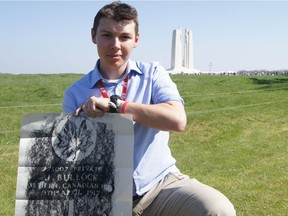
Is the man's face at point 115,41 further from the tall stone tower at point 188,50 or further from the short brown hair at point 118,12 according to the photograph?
the tall stone tower at point 188,50

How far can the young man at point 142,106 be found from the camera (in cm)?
240

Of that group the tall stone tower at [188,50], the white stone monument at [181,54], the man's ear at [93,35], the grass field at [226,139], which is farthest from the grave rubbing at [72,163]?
the tall stone tower at [188,50]

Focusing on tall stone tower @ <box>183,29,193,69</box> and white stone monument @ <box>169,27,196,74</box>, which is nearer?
white stone monument @ <box>169,27,196,74</box>

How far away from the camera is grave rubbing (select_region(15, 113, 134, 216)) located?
2.40m

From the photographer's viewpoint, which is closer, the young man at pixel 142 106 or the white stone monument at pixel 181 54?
the young man at pixel 142 106

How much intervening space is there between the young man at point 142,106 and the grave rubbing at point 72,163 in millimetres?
104

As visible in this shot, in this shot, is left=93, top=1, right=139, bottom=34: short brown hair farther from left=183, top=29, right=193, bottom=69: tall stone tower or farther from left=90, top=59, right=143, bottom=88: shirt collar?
left=183, top=29, right=193, bottom=69: tall stone tower

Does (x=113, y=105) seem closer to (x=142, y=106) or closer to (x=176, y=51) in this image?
(x=142, y=106)

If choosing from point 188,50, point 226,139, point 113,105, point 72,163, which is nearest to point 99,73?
point 113,105

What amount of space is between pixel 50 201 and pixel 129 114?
0.64m

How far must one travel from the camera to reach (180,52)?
47.6m

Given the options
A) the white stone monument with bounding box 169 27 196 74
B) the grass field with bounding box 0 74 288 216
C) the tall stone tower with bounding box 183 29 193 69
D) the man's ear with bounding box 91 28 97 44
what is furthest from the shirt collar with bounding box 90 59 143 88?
the tall stone tower with bounding box 183 29 193 69

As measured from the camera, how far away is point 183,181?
8.70 ft

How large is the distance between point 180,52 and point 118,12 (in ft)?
149
